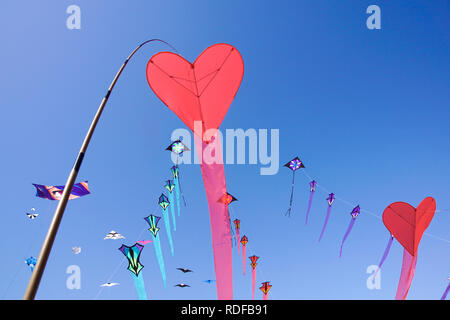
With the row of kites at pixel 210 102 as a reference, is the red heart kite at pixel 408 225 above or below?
below

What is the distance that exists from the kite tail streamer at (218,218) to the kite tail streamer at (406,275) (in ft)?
20.7

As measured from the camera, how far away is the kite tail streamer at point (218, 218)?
5340 mm

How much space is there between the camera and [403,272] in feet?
26.3

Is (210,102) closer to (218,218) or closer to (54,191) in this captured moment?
(218,218)

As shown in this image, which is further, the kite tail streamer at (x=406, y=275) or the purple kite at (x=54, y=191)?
the kite tail streamer at (x=406, y=275)

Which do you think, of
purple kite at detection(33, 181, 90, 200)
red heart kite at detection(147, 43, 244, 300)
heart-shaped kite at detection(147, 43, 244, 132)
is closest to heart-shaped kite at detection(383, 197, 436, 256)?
red heart kite at detection(147, 43, 244, 300)

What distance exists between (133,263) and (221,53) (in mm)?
6915

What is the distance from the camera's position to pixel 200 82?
6.48 metres

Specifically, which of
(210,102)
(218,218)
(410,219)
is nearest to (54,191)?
(218,218)

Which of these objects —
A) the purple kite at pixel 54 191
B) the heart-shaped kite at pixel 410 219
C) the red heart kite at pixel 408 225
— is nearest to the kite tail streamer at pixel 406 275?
the red heart kite at pixel 408 225

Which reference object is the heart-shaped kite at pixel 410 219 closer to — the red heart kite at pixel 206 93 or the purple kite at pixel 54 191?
the red heart kite at pixel 206 93

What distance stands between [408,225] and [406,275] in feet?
5.69
